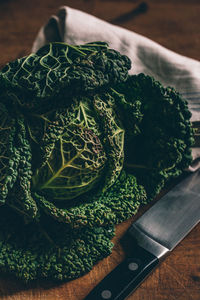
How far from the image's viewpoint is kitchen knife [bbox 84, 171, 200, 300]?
7.00ft

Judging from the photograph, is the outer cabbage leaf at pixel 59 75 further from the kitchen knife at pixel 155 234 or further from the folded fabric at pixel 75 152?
the kitchen knife at pixel 155 234

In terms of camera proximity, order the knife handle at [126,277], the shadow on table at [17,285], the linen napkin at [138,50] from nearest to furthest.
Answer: the knife handle at [126,277], the shadow on table at [17,285], the linen napkin at [138,50]

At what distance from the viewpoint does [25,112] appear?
2260 millimetres

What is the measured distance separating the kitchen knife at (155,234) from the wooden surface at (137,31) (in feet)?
0.27

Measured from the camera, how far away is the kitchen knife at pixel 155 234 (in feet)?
7.00

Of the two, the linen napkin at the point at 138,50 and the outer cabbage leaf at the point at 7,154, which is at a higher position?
the linen napkin at the point at 138,50

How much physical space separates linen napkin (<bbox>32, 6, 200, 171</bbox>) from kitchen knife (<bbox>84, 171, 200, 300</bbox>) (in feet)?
1.10

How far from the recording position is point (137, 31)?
3.82 metres

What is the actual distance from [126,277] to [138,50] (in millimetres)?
1708

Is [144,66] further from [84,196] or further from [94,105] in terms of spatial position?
[84,196]

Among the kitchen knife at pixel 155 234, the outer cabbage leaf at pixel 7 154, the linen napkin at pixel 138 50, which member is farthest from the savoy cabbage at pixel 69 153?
the linen napkin at pixel 138 50

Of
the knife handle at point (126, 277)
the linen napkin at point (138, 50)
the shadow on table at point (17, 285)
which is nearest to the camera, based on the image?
the knife handle at point (126, 277)

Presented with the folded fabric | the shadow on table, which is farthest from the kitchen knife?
the shadow on table

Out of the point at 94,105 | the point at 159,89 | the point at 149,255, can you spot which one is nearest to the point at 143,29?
the point at 159,89
